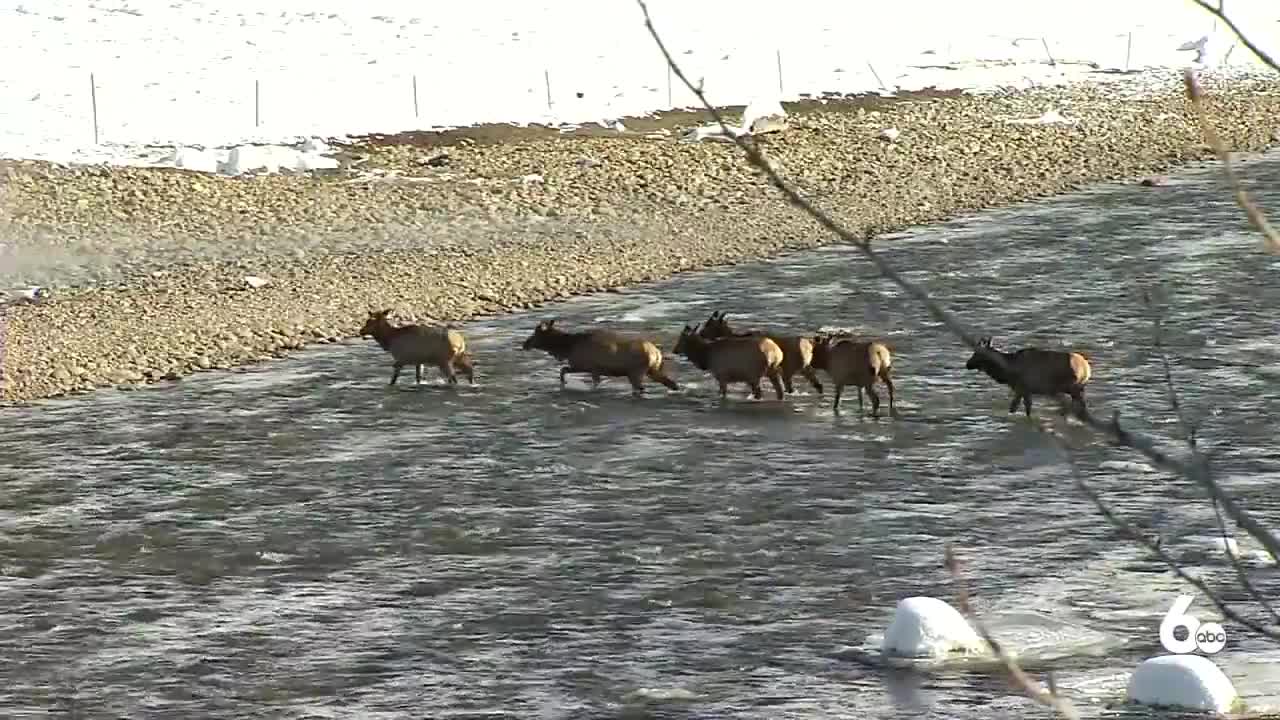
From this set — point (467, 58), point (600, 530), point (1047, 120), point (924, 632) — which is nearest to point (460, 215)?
point (1047, 120)

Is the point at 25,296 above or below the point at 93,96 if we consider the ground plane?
below

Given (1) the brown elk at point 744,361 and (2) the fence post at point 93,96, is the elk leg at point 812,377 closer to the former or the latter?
(1) the brown elk at point 744,361

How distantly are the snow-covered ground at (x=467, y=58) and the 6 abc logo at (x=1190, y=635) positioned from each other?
65.4 ft

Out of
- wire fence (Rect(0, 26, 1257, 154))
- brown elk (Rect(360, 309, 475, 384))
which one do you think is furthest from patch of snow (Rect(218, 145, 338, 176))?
brown elk (Rect(360, 309, 475, 384))

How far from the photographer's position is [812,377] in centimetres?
1591

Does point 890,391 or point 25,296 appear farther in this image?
point 25,296

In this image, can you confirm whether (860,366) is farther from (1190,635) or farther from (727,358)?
(1190,635)

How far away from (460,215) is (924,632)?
1606 centimetres

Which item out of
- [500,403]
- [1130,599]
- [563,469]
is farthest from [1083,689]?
[500,403]

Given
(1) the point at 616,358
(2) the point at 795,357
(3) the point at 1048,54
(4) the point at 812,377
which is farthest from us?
(3) the point at 1048,54

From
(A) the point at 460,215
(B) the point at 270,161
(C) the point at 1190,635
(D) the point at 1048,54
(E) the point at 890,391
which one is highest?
(D) the point at 1048,54

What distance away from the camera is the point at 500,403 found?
643 inches

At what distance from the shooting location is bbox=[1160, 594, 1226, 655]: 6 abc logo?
9.82m

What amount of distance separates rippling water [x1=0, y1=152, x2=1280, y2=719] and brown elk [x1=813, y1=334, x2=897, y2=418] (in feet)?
0.75
